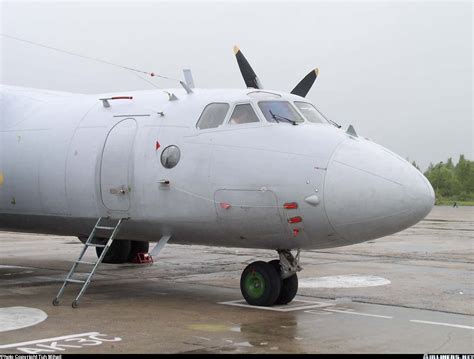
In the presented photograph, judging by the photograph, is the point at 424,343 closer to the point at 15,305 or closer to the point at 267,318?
the point at 267,318

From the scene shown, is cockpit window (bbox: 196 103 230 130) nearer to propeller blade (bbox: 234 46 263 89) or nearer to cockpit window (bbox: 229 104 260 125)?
cockpit window (bbox: 229 104 260 125)

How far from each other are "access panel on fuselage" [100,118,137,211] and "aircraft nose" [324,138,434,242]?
406 cm

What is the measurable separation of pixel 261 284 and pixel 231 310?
726mm

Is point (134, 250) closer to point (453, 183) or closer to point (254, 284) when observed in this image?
point (254, 284)

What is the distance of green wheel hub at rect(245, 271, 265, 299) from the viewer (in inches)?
501

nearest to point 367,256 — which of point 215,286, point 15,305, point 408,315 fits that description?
point 215,286

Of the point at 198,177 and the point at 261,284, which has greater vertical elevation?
the point at 198,177

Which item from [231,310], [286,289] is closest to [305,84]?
[286,289]

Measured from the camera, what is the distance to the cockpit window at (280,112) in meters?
12.6

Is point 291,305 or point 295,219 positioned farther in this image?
point 291,305

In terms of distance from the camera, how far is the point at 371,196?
Answer: 11.3 meters

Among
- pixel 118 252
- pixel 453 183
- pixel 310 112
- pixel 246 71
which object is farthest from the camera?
pixel 453 183

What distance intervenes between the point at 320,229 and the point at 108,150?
4610 millimetres

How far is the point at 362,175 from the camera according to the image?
11.4m
